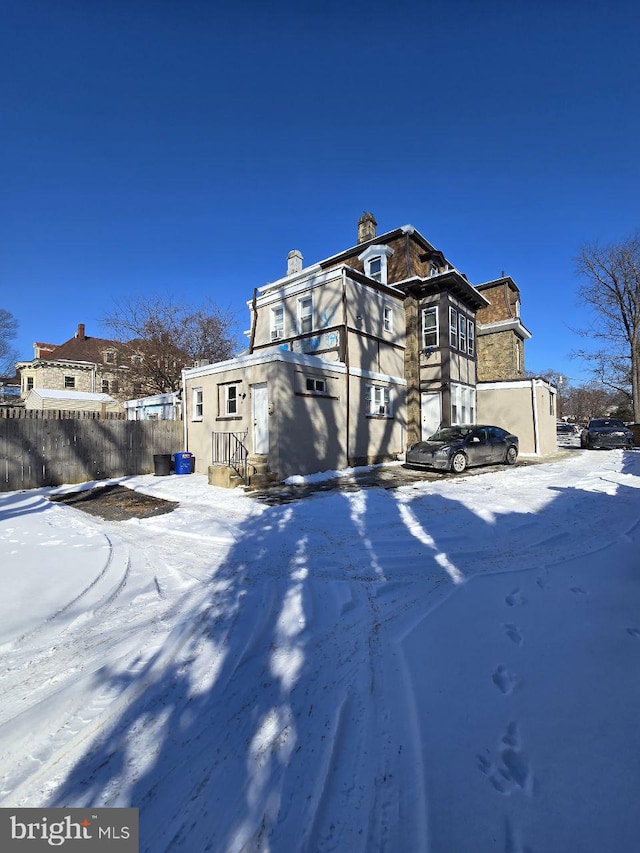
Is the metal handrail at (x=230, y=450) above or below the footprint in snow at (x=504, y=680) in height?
above

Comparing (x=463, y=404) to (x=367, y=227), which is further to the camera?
(x=367, y=227)

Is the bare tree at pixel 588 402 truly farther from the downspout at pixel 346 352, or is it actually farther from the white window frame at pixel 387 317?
the downspout at pixel 346 352

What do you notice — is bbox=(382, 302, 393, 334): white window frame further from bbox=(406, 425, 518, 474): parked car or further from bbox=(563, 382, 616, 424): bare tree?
bbox=(563, 382, 616, 424): bare tree

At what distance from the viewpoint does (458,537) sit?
5652mm

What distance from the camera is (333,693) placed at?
8.07ft

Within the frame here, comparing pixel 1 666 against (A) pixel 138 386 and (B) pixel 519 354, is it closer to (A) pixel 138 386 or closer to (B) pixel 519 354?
(A) pixel 138 386

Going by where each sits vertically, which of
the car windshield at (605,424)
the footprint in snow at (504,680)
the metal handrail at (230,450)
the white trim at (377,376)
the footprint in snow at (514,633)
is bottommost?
the footprint in snow at (504,680)

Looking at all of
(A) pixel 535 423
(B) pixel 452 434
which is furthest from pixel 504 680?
(A) pixel 535 423

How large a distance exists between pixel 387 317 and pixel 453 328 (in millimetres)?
3661

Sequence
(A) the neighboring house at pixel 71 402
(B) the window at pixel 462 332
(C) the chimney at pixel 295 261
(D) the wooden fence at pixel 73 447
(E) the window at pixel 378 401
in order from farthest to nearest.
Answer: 1. (A) the neighboring house at pixel 71 402
2. (C) the chimney at pixel 295 261
3. (B) the window at pixel 462 332
4. (E) the window at pixel 378 401
5. (D) the wooden fence at pixel 73 447

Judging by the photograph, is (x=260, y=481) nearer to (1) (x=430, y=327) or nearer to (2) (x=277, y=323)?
(2) (x=277, y=323)

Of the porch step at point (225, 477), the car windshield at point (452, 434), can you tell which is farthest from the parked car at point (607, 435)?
the porch step at point (225, 477)

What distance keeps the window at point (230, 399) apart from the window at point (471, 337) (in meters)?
13.5

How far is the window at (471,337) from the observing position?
2086cm
